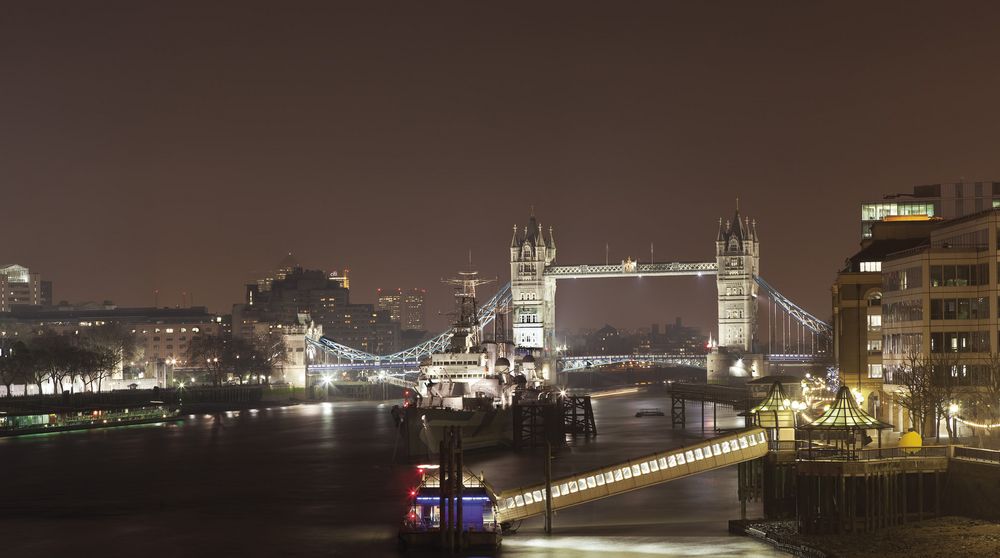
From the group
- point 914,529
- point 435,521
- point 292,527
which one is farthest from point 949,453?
point 292,527

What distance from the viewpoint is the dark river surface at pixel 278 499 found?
176ft

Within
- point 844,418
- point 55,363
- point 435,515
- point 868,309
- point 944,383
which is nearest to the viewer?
point 435,515

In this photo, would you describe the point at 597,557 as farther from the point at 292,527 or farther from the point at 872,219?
the point at 872,219

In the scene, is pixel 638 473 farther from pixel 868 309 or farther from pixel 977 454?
pixel 868 309

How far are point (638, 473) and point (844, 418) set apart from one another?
25.2 ft

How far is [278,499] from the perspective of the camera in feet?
229

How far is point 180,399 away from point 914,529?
121628 mm

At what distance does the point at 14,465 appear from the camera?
88062 millimetres

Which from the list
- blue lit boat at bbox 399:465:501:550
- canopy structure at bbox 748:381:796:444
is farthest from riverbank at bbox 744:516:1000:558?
blue lit boat at bbox 399:465:501:550

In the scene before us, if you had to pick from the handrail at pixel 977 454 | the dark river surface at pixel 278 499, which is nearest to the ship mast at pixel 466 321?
the dark river surface at pixel 278 499

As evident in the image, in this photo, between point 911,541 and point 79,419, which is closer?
point 911,541

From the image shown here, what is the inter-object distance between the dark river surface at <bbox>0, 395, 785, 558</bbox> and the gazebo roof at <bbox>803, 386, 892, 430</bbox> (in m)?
4.88

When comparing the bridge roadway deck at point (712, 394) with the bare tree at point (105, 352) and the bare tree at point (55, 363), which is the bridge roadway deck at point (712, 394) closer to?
the bare tree at point (55, 363)

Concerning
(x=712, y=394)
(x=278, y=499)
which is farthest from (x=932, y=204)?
(x=278, y=499)
